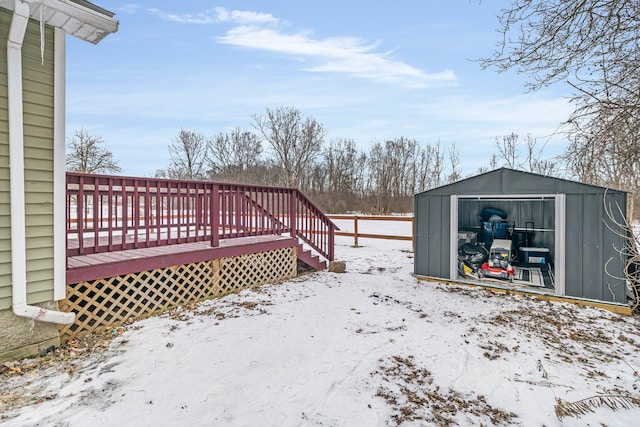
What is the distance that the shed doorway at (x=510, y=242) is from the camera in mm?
5353

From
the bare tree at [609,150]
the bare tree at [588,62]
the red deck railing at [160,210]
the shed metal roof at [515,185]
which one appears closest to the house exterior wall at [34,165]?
the red deck railing at [160,210]

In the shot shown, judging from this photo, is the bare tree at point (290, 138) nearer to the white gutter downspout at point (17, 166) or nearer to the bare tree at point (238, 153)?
the bare tree at point (238, 153)

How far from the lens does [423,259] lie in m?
6.20

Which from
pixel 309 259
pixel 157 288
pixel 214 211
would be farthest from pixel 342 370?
pixel 309 259

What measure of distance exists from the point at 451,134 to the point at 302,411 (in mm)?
29967

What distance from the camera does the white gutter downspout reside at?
2.72 m

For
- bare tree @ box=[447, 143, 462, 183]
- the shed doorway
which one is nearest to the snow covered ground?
the shed doorway

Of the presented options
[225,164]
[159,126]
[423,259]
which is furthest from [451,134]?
[423,259]

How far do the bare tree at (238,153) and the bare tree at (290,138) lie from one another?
9.80ft

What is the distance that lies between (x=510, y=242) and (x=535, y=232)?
1.41 metres

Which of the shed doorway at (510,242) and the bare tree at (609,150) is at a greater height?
the bare tree at (609,150)

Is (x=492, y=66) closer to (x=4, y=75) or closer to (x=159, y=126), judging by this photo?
(x=4, y=75)

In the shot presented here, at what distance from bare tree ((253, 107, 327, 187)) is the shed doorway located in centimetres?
1864

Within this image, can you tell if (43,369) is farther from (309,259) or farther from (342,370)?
(309,259)
